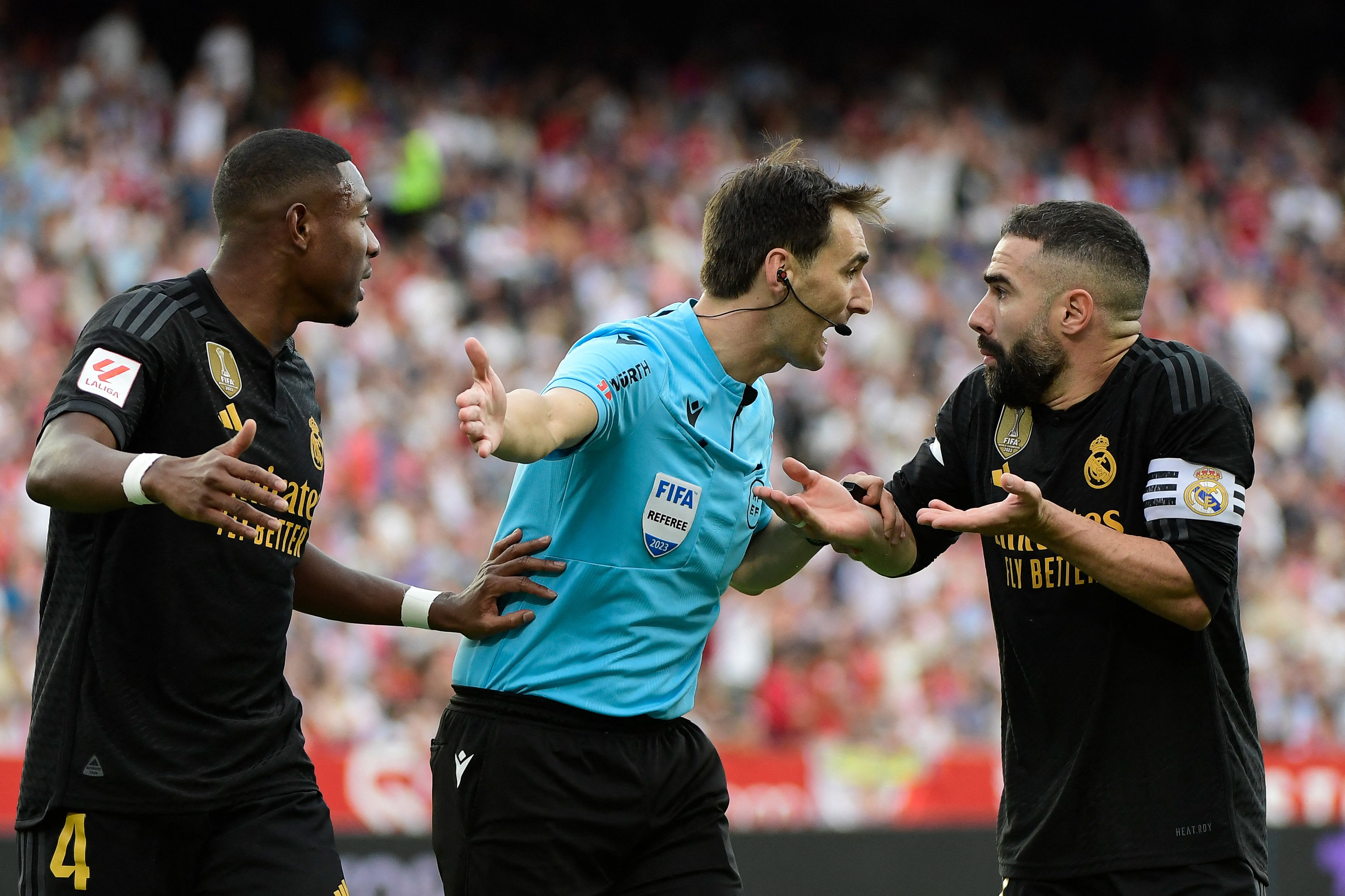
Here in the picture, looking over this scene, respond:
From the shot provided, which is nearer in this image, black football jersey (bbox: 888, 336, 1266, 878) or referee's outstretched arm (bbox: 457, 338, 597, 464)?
referee's outstretched arm (bbox: 457, 338, 597, 464)

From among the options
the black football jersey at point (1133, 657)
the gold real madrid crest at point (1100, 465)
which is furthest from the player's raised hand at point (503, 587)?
the gold real madrid crest at point (1100, 465)

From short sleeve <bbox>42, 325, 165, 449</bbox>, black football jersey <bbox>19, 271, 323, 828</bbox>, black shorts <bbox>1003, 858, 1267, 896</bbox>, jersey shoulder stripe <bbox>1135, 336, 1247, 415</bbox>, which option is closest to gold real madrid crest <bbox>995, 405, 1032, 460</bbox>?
jersey shoulder stripe <bbox>1135, 336, 1247, 415</bbox>

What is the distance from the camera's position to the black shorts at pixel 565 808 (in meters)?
4.29

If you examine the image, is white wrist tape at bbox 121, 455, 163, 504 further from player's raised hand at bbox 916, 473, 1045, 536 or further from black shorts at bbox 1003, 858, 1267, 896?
black shorts at bbox 1003, 858, 1267, 896

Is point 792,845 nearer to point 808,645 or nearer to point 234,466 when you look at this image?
point 808,645

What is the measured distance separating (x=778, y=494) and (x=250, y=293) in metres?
1.60

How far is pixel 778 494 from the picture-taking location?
445 cm

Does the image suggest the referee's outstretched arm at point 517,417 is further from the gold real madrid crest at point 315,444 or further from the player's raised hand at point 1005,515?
the player's raised hand at point 1005,515

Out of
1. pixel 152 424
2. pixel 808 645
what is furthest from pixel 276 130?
pixel 808 645

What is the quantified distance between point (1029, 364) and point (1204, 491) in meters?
0.64

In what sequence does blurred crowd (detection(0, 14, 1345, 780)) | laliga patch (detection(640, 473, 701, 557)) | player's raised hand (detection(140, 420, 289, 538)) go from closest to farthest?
player's raised hand (detection(140, 420, 289, 538)) < laliga patch (detection(640, 473, 701, 557)) < blurred crowd (detection(0, 14, 1345, 780))

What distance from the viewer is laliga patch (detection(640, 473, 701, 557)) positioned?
174 inches

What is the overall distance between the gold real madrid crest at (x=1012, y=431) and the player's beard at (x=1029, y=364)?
39mm

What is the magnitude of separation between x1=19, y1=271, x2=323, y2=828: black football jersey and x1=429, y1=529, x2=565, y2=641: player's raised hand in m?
0.56
